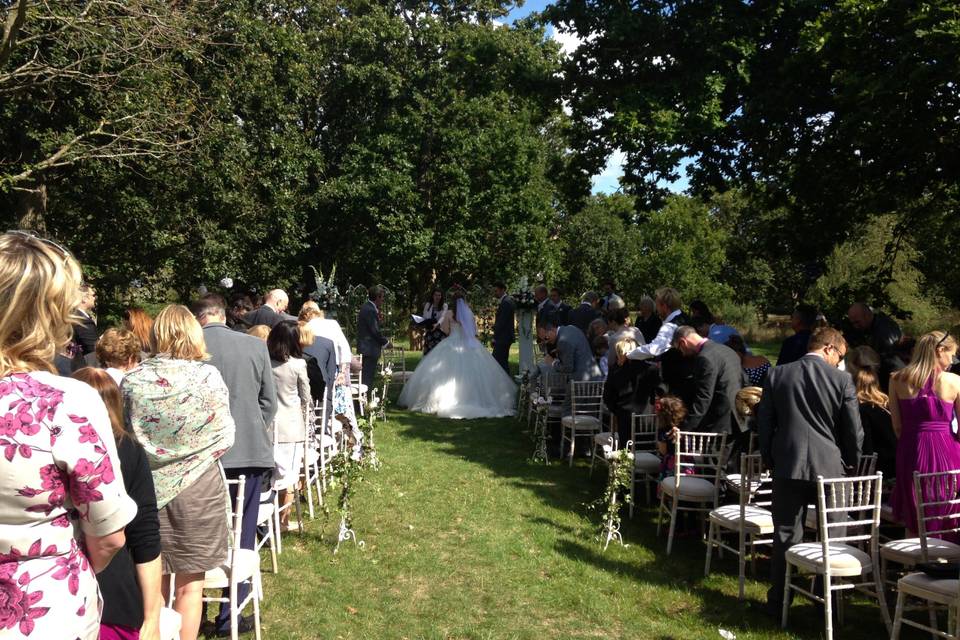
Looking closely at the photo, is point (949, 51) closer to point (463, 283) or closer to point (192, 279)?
point (192, 279)

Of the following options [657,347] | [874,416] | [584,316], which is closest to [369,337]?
[584,316]

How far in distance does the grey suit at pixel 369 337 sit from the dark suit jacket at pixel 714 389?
24.5 feet

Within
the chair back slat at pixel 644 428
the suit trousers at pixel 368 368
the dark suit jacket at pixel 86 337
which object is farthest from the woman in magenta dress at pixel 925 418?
the suit trousers at pixel 368 368

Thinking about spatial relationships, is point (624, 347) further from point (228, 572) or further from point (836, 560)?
point (228, 572)

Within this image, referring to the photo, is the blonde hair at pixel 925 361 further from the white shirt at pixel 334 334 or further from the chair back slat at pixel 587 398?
the white shirt at pixel 334 334

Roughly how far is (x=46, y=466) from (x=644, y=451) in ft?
22.5

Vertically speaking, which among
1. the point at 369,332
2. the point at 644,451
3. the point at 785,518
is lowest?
the point at 785,518

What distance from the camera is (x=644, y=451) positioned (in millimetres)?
8008

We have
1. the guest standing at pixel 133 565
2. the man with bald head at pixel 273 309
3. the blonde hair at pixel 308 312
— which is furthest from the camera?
the man with bald head at pixel 273 309

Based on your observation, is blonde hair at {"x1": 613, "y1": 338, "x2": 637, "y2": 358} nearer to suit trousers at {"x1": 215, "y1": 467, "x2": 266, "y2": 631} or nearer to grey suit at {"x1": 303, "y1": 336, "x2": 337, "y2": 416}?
grey suit at {"x1": 303, "y1": 336, "x2": 337, "y2": 416}

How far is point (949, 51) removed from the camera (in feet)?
25.6

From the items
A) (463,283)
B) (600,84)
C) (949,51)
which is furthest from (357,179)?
(949,51)

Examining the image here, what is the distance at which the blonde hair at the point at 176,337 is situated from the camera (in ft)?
12.3

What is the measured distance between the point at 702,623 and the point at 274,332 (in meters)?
3.91
